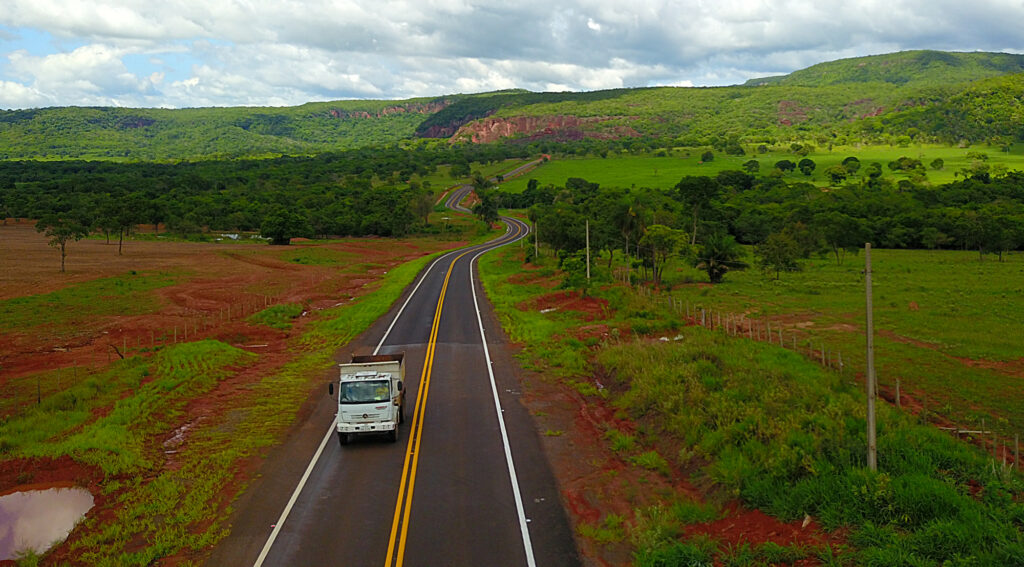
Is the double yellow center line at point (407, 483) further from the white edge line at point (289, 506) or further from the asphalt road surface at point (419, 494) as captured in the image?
the white edge line at point (289, 506)

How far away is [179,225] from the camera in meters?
124

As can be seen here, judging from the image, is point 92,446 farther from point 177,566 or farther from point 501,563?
point 501,563

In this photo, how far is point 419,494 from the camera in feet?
A: 56.1

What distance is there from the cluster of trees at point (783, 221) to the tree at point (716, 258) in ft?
0.34

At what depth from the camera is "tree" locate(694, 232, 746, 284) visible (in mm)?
64250

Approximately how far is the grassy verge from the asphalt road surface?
2.16 metres

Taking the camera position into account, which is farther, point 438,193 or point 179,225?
point 438,193

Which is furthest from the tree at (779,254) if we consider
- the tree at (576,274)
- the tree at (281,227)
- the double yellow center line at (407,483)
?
the tree at (281,227)

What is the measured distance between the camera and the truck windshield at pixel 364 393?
2069cm

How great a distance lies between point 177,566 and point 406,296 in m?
41.8

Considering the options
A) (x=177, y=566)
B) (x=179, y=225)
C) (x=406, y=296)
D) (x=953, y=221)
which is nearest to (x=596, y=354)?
(x=177, y=566)

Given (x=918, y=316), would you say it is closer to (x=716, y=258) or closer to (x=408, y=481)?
(x=716, y=258)

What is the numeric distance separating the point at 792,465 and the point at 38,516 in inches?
713

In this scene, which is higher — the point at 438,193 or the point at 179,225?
the point at 438,193
